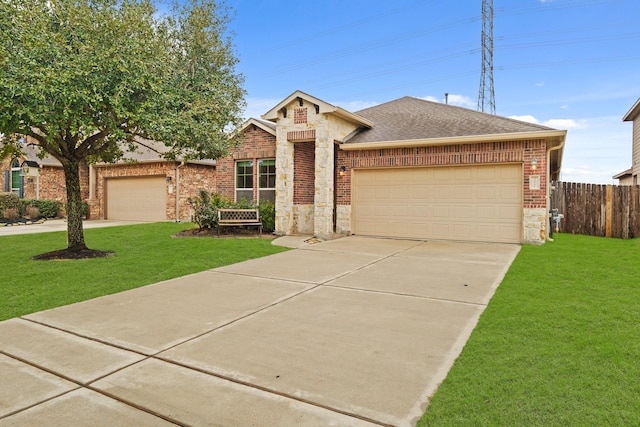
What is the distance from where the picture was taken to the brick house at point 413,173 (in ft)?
36.6

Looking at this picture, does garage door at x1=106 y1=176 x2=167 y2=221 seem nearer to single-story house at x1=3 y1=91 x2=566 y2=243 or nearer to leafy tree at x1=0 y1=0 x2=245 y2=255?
single-story house at x1=3 y1=91 x2=566 y2=243

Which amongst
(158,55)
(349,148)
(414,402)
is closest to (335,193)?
(349,148)

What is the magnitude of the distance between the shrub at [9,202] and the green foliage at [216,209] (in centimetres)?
1179

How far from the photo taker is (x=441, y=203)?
12172 millimetres

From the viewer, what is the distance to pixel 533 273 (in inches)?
280

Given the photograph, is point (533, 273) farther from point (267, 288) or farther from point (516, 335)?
point (267, 288)

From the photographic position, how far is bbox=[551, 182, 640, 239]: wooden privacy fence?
43.0 feet

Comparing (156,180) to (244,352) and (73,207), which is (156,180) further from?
(244,352)

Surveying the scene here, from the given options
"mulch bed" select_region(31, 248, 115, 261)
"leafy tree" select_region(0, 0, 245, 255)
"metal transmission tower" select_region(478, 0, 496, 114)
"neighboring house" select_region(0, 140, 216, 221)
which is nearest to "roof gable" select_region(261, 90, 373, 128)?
"leafy tree" select_region(0, 0, 245, 255)

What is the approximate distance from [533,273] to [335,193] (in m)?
7.56

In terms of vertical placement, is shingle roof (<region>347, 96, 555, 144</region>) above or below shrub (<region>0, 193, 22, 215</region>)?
above

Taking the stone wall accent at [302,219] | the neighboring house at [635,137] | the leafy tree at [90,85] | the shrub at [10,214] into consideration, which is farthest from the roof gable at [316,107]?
the shrub at [10,214]

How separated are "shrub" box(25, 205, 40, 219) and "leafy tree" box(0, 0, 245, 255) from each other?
12523 mm

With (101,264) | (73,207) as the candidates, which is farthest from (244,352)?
(73,207)
